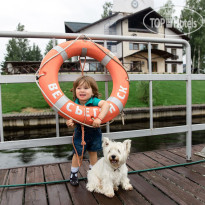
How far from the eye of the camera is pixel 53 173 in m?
2.11

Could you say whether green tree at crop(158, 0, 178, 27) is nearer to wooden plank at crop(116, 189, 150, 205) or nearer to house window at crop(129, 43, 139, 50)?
house window at crop(129, 43, 139, 50)

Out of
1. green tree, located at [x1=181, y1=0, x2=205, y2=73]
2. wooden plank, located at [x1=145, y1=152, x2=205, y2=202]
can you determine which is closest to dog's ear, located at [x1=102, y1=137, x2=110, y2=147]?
wooden plank, located at [x1=145, y1=152, x2=205, y2=202]

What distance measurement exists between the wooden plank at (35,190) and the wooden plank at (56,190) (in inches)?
1.8

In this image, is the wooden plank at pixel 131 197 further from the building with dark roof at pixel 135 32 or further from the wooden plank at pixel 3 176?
the building with dark roof at pixel 135 32

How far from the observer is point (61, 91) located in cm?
182

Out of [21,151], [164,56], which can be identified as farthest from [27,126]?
[164,56]

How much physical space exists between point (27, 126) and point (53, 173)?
495 centimetres

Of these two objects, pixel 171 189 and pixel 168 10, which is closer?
pixel 171 189

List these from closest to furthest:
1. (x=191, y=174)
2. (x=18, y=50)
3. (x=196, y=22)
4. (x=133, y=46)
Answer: (x=191, y=174) < (x=133, y=46) < (x=196, y=22) < (x=18, y=50)

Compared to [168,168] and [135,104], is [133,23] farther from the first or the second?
[168,168]

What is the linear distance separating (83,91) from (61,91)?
0.19 meters

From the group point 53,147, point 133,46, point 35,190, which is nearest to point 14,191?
point 35,190

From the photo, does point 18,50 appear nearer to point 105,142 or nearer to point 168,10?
point 168,10

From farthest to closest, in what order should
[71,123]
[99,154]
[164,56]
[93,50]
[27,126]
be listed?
[164,56] → [27,126] → [99,154] → [93,50] → [71,123]
